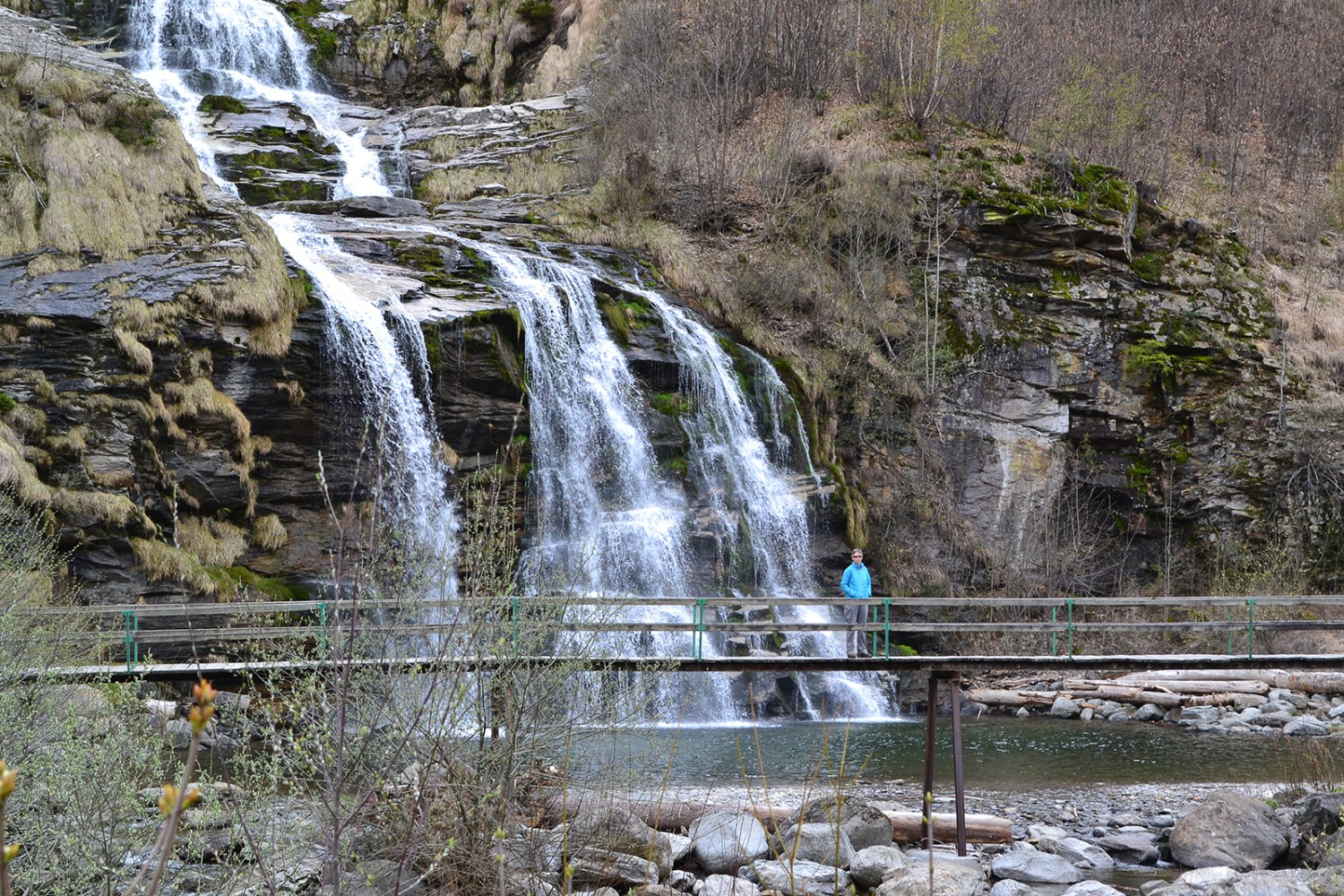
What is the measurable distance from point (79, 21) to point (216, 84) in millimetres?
5167

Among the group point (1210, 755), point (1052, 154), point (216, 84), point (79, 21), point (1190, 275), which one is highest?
point (79, 21)

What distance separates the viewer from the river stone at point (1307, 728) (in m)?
17.9

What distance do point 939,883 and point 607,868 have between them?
2.79 metres

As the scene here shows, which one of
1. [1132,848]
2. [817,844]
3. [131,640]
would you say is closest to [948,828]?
[1132,848]

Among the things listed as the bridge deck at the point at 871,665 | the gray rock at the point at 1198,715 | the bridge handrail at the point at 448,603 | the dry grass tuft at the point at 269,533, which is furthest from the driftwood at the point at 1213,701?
the dry grass tuft at the point at 269,533

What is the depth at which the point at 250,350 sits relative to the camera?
17594 millimetres

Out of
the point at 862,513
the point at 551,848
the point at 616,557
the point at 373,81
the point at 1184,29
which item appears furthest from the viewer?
the point at 1184,29

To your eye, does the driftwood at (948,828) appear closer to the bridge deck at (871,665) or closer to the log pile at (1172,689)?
the bridge deck at (871,665)

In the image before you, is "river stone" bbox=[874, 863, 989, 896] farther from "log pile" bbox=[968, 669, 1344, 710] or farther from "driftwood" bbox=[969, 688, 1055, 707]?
"log pile" bbox=[968, 669, 1344, 710]

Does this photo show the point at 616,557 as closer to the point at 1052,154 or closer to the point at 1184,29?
the point at 1052,154

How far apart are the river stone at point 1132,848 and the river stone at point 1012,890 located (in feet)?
6.89

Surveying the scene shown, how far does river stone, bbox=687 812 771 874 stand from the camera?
9.82 meters

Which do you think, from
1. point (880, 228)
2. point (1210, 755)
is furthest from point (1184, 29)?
point (1210, 755)

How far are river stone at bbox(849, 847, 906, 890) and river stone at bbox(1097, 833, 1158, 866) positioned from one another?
2884 millimetres
